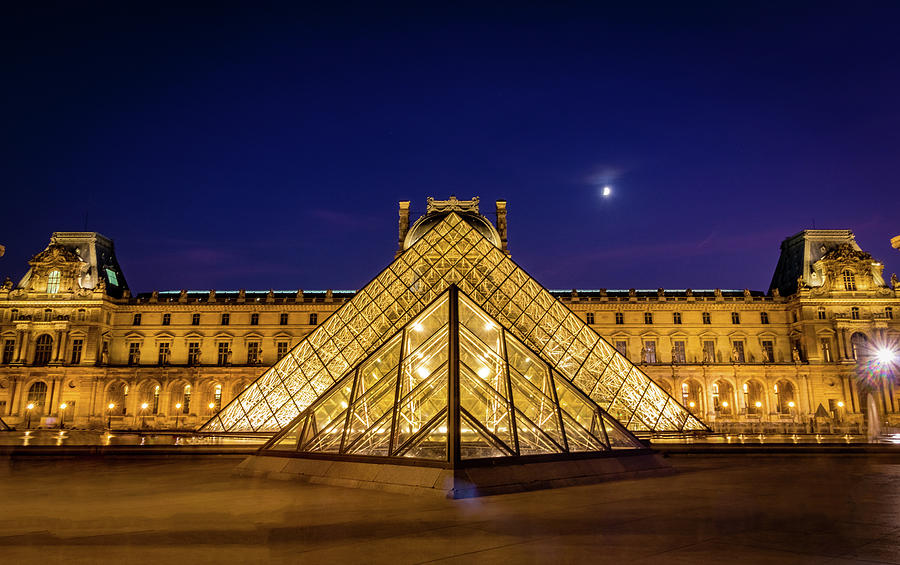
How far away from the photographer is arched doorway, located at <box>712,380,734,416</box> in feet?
155


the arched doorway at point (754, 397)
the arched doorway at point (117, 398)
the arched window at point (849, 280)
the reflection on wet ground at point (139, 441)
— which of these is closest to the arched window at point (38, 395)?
the arched doorway at point (117, 398)

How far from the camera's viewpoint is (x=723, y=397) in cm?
4909

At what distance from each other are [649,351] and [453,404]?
43884mm

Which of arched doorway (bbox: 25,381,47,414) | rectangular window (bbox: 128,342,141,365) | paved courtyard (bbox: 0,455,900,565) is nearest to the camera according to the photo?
paved courtyard (bbox: 0,455,900,565)

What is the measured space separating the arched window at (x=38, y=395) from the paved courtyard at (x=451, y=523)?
42310 millimetres

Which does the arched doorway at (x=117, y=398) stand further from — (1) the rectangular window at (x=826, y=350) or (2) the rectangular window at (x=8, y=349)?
(1) the rectangular window at (x=826, y=350)

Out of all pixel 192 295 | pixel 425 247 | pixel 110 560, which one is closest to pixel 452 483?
pixel 110 560

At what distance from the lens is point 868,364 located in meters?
45.8

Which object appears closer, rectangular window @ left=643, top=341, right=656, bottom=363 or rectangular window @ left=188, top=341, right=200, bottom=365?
rectangular window @ left=188, top=341, right=200, bottom=365

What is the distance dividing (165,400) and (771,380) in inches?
1804

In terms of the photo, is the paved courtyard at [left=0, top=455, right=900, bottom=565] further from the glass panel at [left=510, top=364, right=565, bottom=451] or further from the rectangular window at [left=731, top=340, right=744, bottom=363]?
the rectangular window at [left=731, top=340, right=744, bottom=363]

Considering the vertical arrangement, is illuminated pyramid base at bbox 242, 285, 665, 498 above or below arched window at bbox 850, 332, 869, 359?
below

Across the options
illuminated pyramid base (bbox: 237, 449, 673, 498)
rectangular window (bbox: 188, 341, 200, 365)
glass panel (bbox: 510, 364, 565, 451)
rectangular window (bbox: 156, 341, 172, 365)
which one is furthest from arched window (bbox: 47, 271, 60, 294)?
glass panel (bbox: 510, 364, 565, 451)

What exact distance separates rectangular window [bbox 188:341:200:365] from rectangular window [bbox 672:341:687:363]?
37975 mm
